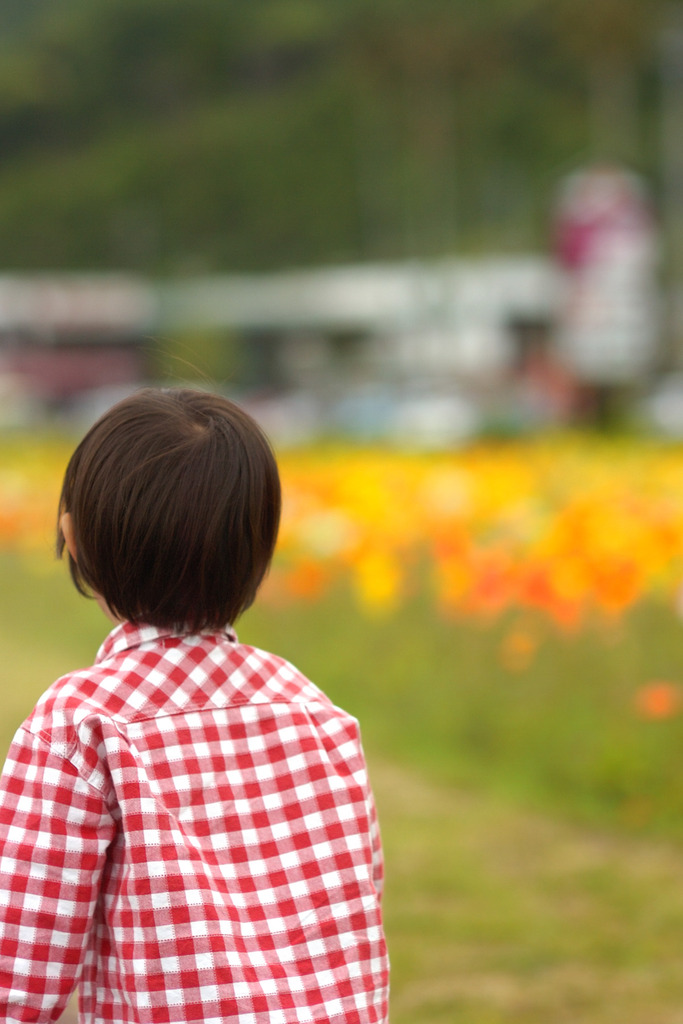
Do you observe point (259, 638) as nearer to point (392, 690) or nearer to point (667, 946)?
point (392, 690)

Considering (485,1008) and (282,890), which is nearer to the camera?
(282,890)

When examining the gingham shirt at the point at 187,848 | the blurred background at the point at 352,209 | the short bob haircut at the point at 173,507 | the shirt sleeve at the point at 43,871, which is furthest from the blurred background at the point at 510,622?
the shirt sleeve at the point at 43,871

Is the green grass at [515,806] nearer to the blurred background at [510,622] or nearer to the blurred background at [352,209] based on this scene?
the blurred background at [510,622]

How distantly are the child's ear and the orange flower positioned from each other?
76.3 inches

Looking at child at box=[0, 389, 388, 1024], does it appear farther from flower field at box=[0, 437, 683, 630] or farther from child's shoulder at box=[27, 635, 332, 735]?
flower field at box=[0, 437, 683, 630]

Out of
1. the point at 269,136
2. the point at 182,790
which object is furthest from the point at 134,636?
the point at 269,136

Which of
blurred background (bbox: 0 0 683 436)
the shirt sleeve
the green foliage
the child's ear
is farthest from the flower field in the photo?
the green foliage

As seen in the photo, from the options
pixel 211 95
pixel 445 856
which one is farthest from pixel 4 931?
pixel 211 95

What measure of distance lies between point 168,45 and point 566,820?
531 feet

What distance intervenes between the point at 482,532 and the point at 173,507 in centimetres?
311

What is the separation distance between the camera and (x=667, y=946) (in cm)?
245

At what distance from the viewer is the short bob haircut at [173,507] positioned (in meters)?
1.39

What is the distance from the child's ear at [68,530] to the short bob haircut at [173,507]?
12 mm

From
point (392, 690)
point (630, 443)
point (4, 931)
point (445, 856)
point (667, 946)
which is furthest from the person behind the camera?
point (630, 443)
